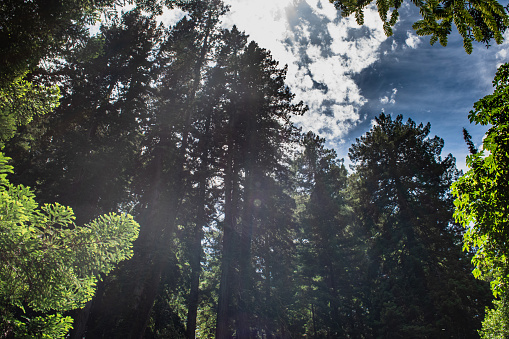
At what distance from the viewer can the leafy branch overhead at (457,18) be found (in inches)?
88.9

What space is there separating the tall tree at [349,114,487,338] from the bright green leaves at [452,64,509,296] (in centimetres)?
1485

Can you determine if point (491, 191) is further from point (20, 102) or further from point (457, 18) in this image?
point (20, 102)

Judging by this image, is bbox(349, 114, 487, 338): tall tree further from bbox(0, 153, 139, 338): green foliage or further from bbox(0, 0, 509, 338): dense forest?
bbox(0, 153, 139, 338): green foliage

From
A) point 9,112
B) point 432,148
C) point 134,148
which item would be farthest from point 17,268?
point 432,148

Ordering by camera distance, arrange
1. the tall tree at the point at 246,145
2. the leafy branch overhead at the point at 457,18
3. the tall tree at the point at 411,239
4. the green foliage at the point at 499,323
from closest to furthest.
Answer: the leafy branch overhead at the point at 457,18, the green foliage at the point at 499,323, the tall tree at the point at 246,145, the tall tree at the point at 411,239

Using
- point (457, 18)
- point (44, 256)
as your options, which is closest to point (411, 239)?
point (457, 18)

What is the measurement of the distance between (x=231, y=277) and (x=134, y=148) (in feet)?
33.8

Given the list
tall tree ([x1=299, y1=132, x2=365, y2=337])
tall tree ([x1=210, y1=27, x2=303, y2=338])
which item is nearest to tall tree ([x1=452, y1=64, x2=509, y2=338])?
tall tree ([x1=210, y1=27, x2=303, y2=338])

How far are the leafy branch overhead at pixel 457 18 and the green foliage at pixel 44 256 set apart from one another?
184 inches

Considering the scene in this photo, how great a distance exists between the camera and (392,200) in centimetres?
2209

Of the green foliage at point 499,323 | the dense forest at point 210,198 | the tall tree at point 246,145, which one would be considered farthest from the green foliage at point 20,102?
the green foliage at point 499,323

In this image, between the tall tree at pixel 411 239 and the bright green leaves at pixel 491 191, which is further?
the tall tree at pixel 411 239

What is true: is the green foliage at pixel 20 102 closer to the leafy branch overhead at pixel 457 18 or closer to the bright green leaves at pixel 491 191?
the leafy branch overhead at pixel 457 18

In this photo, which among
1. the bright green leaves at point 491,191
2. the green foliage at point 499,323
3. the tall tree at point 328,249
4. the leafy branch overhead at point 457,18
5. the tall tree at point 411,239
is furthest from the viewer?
the tall tree at point 328,249
